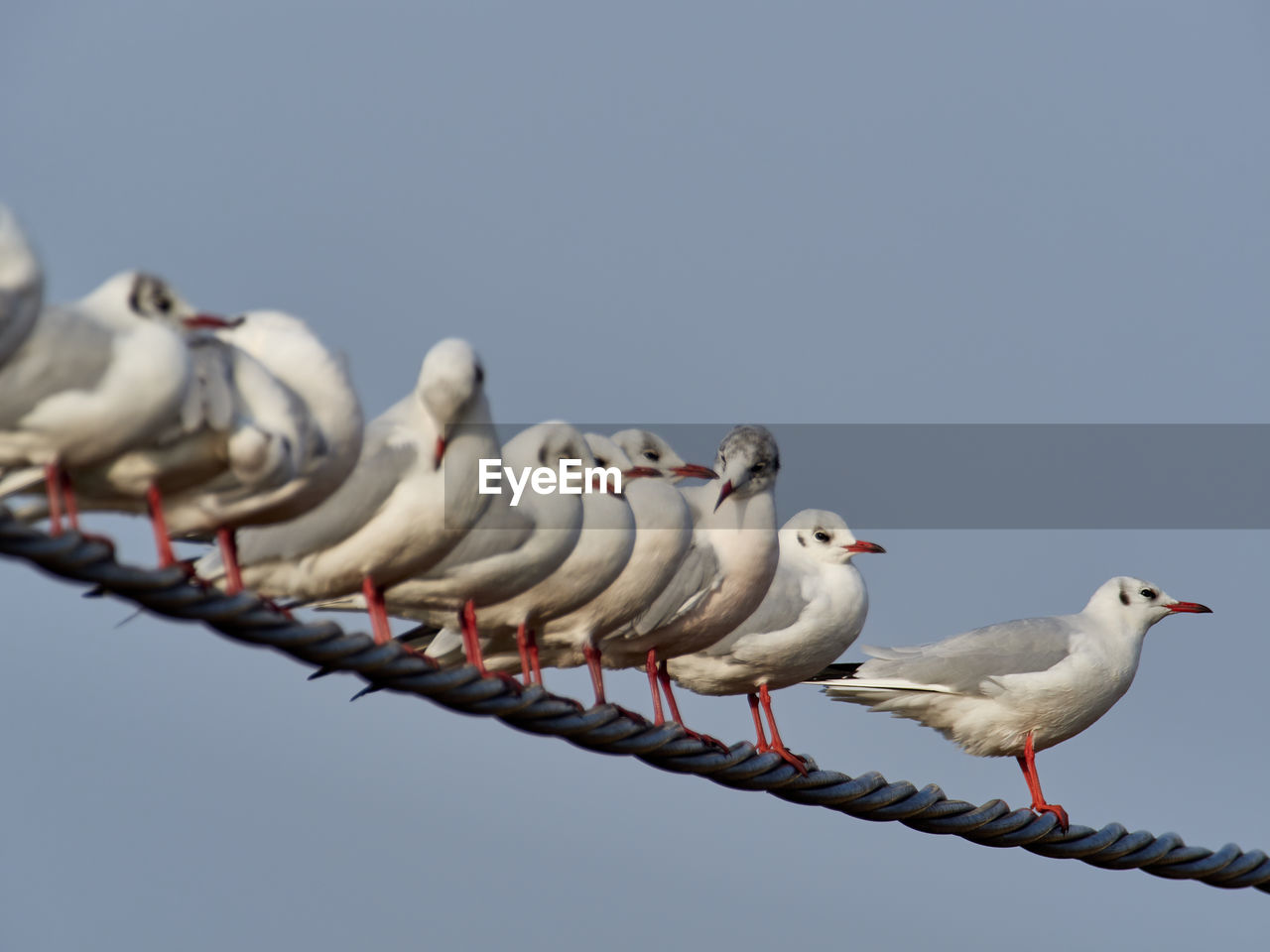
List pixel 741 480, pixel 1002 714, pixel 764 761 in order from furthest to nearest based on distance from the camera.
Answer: pixel 1002 714 → pixel 741 480 → pixel 764 761

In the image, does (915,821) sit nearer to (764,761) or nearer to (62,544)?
(764,761)

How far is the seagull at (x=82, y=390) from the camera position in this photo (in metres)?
7.83

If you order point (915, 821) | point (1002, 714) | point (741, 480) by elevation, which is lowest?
point (915, 821)

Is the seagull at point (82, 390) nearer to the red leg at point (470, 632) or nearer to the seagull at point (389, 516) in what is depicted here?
→ the seagull at point (389, 516)

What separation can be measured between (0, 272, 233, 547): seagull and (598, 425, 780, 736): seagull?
480 centimetres

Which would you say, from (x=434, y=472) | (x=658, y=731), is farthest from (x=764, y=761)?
(x=434, y=472)

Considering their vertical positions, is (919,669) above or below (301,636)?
above

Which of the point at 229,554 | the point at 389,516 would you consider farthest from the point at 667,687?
the point at 229,554

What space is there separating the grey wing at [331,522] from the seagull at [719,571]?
8.10ft

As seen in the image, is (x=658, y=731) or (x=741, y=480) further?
(x=741, y=480)

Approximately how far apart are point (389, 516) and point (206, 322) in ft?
5.95

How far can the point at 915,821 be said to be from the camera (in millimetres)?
10453

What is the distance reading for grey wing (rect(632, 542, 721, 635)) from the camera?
42.0 feet

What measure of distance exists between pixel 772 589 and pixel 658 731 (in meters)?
4.85
